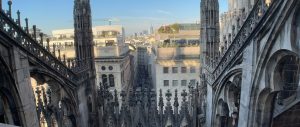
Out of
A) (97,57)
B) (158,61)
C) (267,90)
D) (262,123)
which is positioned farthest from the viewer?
(97,57)

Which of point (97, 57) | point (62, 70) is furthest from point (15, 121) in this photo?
point (97, 57)

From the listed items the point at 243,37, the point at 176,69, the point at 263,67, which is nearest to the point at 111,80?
the point at 176,69

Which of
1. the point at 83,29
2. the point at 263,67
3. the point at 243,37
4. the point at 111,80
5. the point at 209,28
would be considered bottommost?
the point at 111,80

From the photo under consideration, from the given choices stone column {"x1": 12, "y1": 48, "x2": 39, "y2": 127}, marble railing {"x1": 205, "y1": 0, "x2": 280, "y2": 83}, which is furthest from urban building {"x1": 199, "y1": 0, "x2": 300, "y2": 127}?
stone column {"x1": 12, "y1": 48, "x2": 39, "y2": 127}

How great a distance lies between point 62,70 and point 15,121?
3.74 metres

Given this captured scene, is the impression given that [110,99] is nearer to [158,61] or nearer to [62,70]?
[62,70]

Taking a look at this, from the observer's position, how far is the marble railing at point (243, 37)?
8.27m

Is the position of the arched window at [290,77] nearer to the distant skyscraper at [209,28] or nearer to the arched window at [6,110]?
the distant skyscraper at [209,28]

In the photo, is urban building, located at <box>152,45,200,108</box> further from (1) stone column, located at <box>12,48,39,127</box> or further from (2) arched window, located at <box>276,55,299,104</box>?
(1) stone column, located at <box>12,48,39,127</box>

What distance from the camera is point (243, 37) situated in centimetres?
966

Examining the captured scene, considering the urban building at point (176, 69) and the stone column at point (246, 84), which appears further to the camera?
the urban building at point (176, 69)

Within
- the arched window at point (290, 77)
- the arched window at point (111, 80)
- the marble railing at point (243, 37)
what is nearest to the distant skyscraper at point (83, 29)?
the marble railing at point (243, 37)

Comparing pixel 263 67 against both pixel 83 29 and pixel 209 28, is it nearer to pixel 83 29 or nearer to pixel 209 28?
pixel 209 28

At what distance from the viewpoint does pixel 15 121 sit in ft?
31.6
